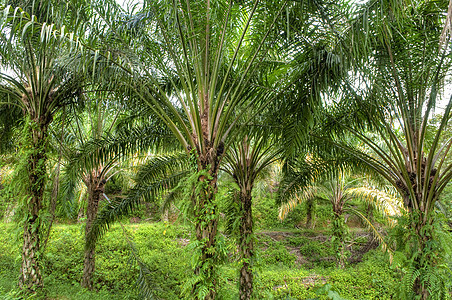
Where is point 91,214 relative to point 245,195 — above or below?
below

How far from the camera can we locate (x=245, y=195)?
624 centimetres

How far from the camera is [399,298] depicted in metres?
4.45

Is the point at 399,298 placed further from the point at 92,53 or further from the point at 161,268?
the point at 161,268

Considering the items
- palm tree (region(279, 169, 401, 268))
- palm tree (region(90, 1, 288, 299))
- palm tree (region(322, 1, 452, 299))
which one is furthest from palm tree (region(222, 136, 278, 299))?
palm tree (region(322, 1, 452, 299))

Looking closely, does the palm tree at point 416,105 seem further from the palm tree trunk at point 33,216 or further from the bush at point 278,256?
the bush at point 278,256

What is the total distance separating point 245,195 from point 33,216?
407 cm

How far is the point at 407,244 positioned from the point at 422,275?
0.46 m

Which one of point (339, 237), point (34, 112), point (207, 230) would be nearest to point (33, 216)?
point (34, 112)

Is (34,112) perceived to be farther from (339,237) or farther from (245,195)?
(339,237)

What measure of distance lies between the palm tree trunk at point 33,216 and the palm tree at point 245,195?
3535mm

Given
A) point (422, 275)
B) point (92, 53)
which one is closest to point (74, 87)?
point (92, 53)

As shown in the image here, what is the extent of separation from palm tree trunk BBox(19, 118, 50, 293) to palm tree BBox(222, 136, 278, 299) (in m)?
3.54

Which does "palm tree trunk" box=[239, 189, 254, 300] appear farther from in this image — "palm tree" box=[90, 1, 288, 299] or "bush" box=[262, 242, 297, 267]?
"bush" box=[262, 242, 297, 267]

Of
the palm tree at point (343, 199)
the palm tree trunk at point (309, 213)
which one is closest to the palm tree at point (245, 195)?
the palm tree at point (343, 199)
